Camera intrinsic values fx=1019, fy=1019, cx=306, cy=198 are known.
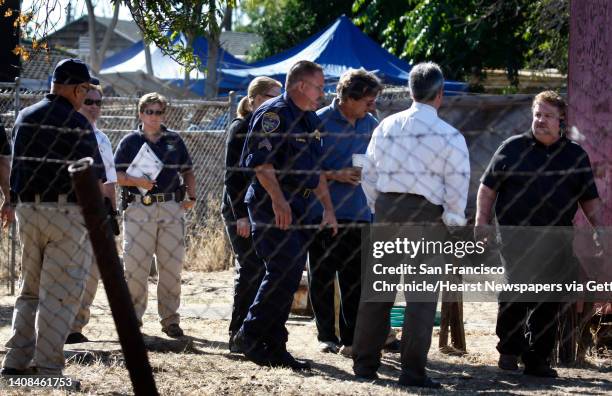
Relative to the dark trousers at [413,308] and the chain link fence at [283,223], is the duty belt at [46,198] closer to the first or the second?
the chain link fence at [283,223]

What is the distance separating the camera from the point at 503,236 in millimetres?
6484

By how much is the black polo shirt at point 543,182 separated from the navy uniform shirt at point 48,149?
101 inches

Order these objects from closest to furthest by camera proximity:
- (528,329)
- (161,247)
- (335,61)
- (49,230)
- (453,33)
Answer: (49,230) < (528,329) < (161,247) < (335,61) < (453,33)

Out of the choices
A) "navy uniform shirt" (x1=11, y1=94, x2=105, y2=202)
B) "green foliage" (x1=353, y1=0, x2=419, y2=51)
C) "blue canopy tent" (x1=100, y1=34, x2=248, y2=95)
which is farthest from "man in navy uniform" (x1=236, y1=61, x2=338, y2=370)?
"green foliage" (x1=353, y1=0, x2=419, y2=51)

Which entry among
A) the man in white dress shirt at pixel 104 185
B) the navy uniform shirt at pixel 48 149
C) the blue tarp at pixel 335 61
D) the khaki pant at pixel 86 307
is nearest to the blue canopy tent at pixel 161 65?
the blue tarp at pixel 335 61

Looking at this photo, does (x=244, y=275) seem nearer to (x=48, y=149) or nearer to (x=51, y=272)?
(x=51, y=272)

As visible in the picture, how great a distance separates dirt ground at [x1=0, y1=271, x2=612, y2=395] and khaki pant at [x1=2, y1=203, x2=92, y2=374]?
0.29 m

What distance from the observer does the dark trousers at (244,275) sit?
7.07 metres

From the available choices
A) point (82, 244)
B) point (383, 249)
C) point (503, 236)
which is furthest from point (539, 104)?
point (82, 244)

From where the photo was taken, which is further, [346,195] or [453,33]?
[453,33]

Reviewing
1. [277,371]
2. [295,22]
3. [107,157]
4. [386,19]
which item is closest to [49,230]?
[277,371]

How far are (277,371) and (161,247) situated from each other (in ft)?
6.20

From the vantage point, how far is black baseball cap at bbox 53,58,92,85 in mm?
5883

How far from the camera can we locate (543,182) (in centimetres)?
634
